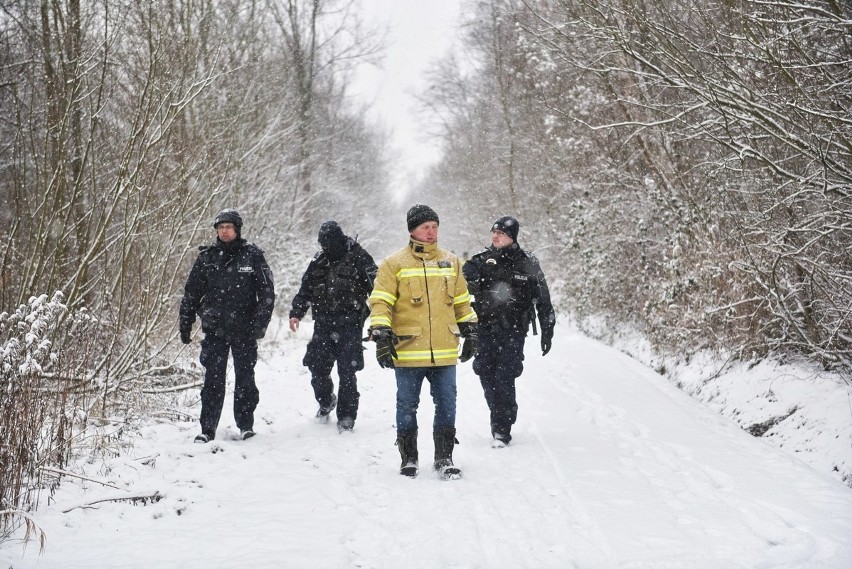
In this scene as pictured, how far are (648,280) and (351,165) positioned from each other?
1901 centimetres

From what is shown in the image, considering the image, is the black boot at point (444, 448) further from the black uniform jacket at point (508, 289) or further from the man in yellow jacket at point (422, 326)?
the black uniform jacket at point (508, 289)

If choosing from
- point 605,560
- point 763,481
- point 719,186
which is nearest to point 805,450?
point 763,481

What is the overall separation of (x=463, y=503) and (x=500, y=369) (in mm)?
1718

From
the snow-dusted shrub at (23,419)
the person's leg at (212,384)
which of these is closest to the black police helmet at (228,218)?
the person's leg at (212,384)

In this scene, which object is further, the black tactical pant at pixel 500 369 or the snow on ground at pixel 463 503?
the black tactical pant at pixel 500 369

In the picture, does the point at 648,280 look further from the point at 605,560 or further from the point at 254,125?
the point at 605,560

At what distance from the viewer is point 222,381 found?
549cm

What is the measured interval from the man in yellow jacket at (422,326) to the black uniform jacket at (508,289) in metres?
0.78

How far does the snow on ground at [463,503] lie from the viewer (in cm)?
325

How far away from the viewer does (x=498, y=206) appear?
2564cm

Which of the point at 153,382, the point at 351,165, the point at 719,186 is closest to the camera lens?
the point at 153,382

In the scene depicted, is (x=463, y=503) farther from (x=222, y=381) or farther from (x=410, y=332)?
(x=222, y=381)

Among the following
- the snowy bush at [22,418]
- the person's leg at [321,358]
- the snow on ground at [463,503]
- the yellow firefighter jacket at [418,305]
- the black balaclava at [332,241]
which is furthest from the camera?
the person's leg at [321,358]

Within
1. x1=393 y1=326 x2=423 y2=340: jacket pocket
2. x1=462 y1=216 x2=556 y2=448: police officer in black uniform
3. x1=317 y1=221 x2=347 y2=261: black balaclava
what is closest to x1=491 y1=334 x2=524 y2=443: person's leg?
x1=462 y1=216 x2=556 y2=448: police officer in black uniform
